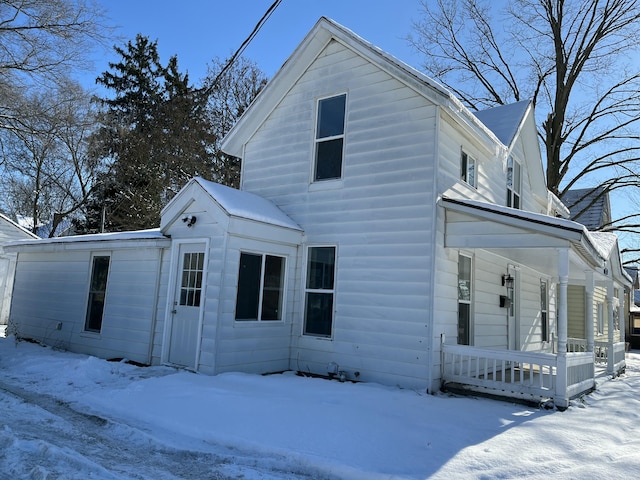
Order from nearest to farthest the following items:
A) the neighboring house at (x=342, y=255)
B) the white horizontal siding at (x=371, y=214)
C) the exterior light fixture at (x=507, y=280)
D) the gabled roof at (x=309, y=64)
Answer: the neighboring house at (x=342, y=255) < the white horizontal siding at (x=371, y=214) < the gabled roof at (x=309, y=64) < the exterior light fixture at (x=507, y=280)

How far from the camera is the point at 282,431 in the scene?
5242 mm

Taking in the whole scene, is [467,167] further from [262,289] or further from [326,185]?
[262,289]

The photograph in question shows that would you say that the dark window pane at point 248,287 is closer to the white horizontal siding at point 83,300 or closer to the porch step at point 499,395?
the white horizontal siding at point 83,300

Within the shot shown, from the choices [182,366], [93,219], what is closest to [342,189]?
[182,366]

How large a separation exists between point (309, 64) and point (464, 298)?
5.85 m

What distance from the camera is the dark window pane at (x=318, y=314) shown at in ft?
29.7

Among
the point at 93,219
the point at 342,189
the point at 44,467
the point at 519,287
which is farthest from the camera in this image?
the point at 93,219

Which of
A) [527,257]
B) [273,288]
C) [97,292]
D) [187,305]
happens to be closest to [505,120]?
[527,257]

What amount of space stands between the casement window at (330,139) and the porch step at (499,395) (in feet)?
14.4

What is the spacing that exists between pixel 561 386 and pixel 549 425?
1.26 metres

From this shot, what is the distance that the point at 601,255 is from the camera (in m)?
9.20

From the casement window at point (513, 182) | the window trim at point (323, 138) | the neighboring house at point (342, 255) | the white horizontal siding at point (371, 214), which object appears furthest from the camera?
the casement window at point (513, 182)

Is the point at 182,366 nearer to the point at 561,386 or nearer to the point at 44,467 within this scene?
the point at 44,467

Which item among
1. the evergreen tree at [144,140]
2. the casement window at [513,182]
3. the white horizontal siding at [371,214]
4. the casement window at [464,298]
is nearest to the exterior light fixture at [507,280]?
the casement window at [513,182]
